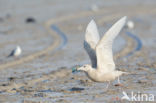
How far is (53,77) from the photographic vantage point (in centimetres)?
1358

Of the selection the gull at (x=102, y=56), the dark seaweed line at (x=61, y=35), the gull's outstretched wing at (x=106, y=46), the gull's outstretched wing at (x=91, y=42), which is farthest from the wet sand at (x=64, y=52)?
the gull's outstretched wing at (x=91, y=42)

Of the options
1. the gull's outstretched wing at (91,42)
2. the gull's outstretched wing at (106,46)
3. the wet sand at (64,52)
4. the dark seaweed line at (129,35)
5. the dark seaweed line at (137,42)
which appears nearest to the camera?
the gull's outstretched wing at (106,46)

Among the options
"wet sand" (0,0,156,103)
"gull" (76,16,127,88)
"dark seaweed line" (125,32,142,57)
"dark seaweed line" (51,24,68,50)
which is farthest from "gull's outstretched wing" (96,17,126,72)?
"dark seaweed line" (51,24,68,50)

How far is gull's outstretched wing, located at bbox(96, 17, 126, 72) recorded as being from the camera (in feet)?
35.4

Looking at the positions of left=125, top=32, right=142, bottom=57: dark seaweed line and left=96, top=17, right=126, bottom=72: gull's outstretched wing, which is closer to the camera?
left=96, top=17, right=126, bottom=72: gull's outstretched wing

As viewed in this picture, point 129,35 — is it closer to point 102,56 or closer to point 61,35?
point 61,35

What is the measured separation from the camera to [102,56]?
11.0 metres

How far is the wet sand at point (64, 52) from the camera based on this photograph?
36.5ft

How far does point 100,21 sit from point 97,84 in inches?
648

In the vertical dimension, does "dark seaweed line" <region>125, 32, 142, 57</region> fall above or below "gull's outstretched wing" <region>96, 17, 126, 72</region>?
above

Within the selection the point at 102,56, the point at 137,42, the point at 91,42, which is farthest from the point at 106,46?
the point at 137,42

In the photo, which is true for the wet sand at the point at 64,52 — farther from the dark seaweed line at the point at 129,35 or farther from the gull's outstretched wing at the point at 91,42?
the gull's outstretched wing at the point at 91,42

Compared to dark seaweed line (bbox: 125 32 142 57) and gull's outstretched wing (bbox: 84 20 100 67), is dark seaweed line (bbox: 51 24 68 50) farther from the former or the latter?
gull's outstretched wing (bbox: 84 20 100 67)

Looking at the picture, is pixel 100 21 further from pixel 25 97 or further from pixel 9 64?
pixel 25 97
